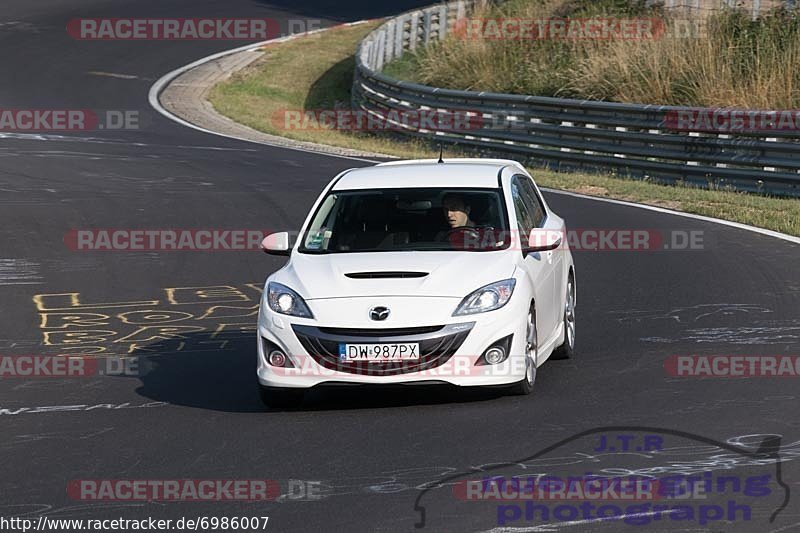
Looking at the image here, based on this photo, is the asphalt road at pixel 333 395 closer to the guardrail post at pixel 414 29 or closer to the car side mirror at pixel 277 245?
the car side mirror at pixel 277 245

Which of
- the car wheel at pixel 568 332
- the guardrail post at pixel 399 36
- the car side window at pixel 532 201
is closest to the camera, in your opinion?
the car wheel at pixel 568 332

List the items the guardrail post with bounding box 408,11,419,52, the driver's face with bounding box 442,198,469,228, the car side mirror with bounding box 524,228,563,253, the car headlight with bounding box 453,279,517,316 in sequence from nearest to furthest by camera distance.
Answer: the car headlight with bounding box 453,279,517,316
the car side mirror with bounding box 524,228,563,253
the driver's face with bounding box 442,198,469,228
the guardrail post with bounding box 408,11,419,52

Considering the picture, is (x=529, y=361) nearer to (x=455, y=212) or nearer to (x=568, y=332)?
(x=455, y=212)

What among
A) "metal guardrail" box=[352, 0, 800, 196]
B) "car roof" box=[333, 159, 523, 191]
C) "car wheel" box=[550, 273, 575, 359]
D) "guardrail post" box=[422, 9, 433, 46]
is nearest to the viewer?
"car roof" box=[333, 159, 523, 191]

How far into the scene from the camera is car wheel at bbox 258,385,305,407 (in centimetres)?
953

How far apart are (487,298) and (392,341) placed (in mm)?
734

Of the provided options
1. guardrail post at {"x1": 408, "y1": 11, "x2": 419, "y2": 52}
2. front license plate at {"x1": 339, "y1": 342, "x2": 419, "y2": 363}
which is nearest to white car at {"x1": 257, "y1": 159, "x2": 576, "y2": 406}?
front license plate at {"x1": 339, "y1": 342, "x2": 419, "y2": 363}

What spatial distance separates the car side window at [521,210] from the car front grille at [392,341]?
1396 millimetres

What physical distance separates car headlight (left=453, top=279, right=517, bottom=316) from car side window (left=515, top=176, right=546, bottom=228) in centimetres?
151

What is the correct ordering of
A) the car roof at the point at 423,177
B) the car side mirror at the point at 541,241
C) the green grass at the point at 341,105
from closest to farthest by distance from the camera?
the car side mirror at the point at 541,241 < the car roof at the point at 423,177 < the green grass at the point at 341,105

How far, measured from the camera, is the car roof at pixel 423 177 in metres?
10.7

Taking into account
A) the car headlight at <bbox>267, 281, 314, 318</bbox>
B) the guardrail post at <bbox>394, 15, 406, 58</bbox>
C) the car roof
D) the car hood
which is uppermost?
the guardrail post at <bbox>394, 15, 406, 58</bbox>

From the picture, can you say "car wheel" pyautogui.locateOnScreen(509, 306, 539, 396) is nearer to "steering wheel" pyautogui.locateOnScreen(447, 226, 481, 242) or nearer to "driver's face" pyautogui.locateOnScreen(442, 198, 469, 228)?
"steering wheel" pyautogui.locateOnScreen(447, 226, 481, 242)

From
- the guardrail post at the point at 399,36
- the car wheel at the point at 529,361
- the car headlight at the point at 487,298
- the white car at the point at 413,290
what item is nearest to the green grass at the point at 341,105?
the guardrail post at the point at 399,36
